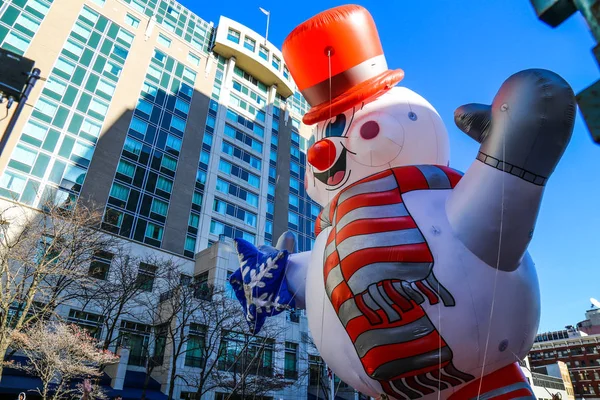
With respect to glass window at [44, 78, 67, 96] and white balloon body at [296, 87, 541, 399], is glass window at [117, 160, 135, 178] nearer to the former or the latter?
glass window at [44, 78, 67, 96]

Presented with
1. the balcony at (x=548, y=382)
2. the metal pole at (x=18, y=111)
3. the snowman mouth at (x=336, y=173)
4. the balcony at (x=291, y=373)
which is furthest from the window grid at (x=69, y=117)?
Result: the balcony at (x=548, y=382)

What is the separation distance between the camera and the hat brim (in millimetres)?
5090

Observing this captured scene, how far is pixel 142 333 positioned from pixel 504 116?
24.6m

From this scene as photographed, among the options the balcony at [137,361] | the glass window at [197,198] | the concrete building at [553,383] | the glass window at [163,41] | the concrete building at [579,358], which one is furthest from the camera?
the concrete building at [579,358]

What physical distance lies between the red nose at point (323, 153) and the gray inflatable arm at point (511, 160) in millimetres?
1651

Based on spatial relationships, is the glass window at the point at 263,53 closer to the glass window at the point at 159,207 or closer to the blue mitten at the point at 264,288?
the glass window at the point at 159,207

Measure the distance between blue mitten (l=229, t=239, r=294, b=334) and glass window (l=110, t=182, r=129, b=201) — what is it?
23.2m

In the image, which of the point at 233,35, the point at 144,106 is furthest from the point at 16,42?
the point at 233,35

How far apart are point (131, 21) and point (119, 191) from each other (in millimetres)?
15323

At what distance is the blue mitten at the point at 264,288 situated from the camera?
6.12 meters

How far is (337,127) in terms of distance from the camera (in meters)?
5.20

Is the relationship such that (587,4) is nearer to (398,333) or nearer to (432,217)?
(432,217)

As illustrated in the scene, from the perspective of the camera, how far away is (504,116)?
11.7ft

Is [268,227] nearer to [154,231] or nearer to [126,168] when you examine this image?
[154,231]
